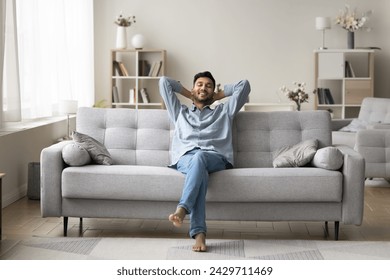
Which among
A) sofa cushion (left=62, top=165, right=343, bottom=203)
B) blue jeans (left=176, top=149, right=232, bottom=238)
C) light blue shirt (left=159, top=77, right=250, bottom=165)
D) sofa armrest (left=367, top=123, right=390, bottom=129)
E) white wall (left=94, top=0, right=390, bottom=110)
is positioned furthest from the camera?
white wall (left=94, top=0, right=390, bottom=110)

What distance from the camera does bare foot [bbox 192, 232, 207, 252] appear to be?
4391 mm

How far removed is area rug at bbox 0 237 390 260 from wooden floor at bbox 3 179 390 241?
0.57 ft

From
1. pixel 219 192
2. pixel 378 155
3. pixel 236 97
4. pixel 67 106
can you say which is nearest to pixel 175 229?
pixel 219 192

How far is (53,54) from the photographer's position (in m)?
7.71

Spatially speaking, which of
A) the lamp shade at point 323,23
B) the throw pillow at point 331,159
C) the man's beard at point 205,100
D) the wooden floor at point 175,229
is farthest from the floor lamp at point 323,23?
the throw pillow at point 331,159

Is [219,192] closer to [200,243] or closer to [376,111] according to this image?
[200,243]

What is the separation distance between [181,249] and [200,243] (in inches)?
5.0

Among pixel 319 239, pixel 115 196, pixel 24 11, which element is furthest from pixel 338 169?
pixel 24 11

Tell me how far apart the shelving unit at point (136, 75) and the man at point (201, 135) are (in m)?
4.37

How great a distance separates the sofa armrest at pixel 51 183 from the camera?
4750 mm

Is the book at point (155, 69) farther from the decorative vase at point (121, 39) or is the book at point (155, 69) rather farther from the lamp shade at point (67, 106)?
the lamp shade at point (67, 106)

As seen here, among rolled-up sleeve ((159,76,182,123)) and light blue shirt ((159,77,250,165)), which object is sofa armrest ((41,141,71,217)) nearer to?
light blue shirt ((159,77,250,165))

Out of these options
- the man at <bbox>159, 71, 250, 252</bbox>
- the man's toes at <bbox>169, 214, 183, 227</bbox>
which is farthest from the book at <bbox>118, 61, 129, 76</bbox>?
the man's toes at <bbox>169, 214, 183, 227</bbox>

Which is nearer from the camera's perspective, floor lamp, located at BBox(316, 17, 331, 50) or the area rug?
the area rug
